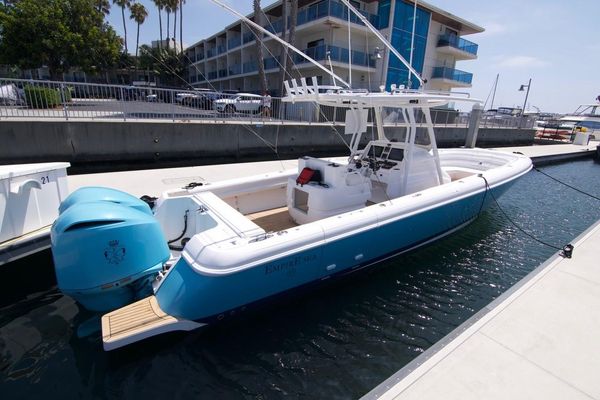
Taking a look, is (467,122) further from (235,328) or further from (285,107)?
(235,328)

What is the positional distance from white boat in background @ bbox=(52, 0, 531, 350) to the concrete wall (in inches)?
109

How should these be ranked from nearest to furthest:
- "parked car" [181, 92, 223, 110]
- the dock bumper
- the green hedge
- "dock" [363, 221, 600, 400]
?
"dock" [363, 221, 600, 400] < the dock bumper < the green hedge < "parked car" [181, 92, 223, 110]

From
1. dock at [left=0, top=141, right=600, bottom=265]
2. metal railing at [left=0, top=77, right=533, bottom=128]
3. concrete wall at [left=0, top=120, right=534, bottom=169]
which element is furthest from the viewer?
metal railing at [left=0, top=77, right=533, bottom=128]

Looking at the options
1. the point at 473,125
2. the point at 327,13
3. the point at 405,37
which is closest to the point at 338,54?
the point at 327,13

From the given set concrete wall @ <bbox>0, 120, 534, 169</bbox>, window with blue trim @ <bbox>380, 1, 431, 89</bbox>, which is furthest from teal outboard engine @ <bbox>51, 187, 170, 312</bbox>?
window with blue trim @ <bbox>380, 1, 431, 89</bbox>

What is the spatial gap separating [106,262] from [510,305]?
404 centimetres

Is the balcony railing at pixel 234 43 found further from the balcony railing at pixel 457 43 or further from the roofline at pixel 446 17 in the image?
the balcony railing at pixel 457 43

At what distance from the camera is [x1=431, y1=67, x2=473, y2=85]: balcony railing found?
2598 centimetres

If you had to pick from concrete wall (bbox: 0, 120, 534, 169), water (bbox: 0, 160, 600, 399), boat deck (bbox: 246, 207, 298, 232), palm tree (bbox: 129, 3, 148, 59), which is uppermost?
palm tree (bbox: 129, 3, 148, 59)

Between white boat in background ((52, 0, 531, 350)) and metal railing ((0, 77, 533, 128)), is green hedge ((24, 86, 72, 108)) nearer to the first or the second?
metal railing ((0, 77, 533, 128))

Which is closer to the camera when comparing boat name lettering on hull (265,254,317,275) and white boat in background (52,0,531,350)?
white boat in background (52,0,531,350)

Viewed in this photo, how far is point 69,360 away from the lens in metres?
3.09

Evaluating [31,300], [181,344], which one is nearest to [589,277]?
[181,344]

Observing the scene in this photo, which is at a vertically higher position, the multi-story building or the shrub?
the multi-story building
